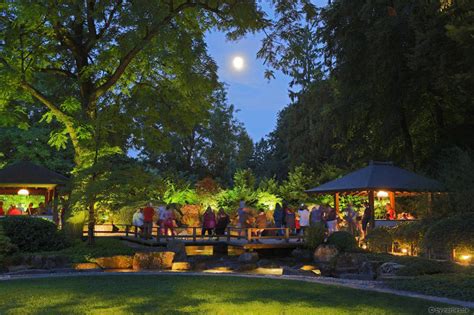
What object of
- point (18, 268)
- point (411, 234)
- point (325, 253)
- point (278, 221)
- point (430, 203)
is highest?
point (430, 203)

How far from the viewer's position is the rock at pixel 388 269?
45.1ft

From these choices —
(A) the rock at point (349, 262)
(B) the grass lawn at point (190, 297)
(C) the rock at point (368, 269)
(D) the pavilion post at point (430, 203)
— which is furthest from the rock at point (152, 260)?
(D) the pavilion post at point (430, 203)

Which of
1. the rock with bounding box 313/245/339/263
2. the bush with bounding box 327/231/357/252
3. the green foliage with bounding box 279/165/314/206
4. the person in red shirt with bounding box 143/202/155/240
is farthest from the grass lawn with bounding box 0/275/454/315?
the green foliage with bounding box 279/165/314/206

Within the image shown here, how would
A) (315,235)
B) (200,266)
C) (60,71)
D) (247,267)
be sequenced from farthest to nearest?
(60,71), (315,235), (200,266), (247,267)

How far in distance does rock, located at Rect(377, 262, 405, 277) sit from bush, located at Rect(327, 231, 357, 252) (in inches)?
179

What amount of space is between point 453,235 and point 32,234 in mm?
13844

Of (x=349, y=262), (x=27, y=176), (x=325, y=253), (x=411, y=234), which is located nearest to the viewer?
(x=349, y=262)

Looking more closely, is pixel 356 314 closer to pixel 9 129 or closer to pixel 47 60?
pixel 47 60

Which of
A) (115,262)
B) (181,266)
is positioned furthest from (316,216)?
(115,262)

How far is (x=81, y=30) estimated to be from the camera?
73.3 feet

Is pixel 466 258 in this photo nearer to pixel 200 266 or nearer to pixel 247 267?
pixel 247 267

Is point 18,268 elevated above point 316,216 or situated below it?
below

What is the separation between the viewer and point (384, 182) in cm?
2225

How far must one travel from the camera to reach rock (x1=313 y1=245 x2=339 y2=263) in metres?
19.8
